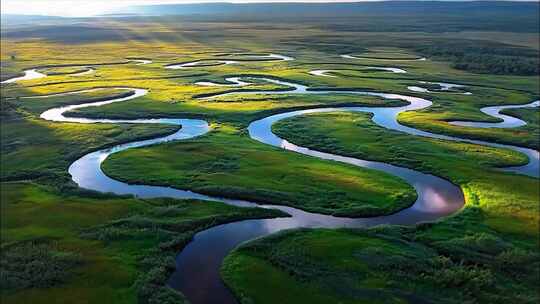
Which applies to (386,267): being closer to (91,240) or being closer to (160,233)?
(160,233)

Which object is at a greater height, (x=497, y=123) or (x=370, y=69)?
(x=370, y=69)

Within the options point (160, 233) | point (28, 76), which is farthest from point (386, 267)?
point (28, 76)

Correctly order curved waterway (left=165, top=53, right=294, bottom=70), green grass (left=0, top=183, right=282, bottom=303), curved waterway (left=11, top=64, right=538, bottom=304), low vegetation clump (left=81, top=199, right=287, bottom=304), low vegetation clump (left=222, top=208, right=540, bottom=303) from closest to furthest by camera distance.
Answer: low vegetation clump (left=222, top=208, right=540, bottom=303) → green grass (left=0, top=183, right=282, bottom=303) → low vegetation clump (left=81, top=199, right=287, bottom=304) → curved waterway (left=11, top=64, right=538, bottom=304) → curved waterway (left=165, top=53, right=294, bottom=70)

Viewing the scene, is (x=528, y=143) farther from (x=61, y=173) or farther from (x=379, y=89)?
(x=61, y=173)

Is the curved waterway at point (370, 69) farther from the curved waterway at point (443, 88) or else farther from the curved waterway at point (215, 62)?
the curved waterway at point (215, 62)

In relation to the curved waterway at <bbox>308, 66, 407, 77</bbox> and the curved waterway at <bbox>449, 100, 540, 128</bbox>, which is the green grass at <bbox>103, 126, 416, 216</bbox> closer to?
the curved waterway at <bbox>449, 100, 540, 128</bbox>

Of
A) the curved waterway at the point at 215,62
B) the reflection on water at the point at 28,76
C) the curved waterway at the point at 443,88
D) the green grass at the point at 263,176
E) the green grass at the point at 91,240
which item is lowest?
the green grass at the point at 91,240

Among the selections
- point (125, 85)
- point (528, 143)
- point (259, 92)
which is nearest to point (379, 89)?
point (259, 92)

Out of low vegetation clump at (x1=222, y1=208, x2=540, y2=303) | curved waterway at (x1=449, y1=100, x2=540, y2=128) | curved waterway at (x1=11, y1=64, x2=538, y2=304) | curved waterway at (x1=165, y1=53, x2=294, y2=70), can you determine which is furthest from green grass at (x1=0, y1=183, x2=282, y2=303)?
curved waterway at (x1=165, y1=53, x2=294, y2=70)

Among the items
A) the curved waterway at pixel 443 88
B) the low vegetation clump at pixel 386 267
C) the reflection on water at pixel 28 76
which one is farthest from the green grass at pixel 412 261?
the reflection on water at pixel 28 76
